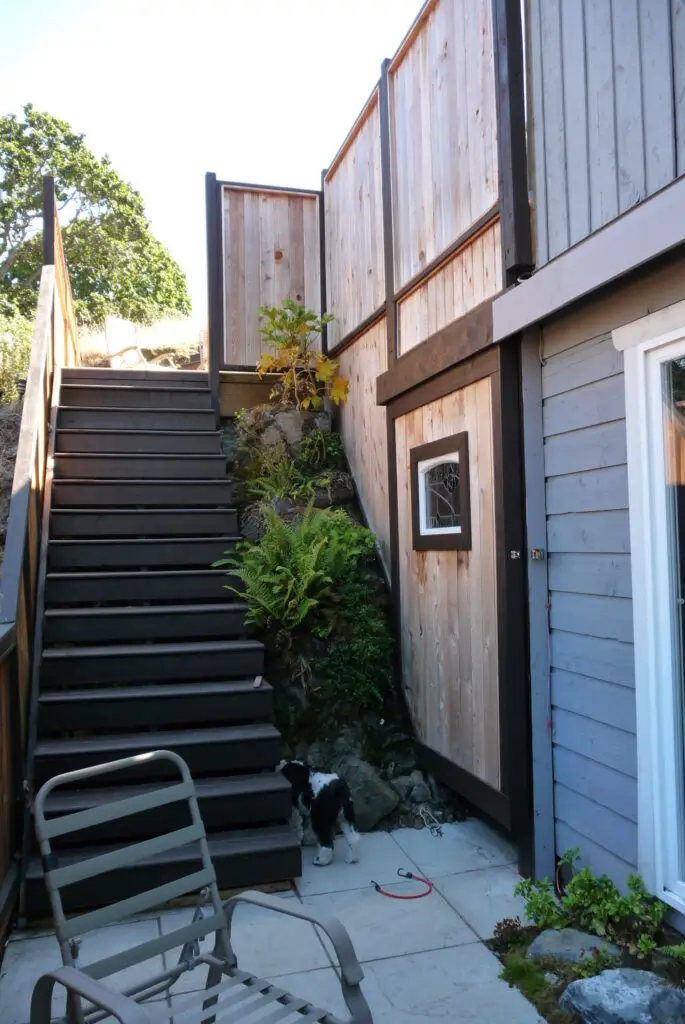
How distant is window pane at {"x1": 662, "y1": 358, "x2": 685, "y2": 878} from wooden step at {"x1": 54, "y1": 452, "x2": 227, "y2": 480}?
3833mm

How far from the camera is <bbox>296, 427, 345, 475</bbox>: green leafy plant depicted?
6305mm

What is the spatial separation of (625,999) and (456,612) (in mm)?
2048

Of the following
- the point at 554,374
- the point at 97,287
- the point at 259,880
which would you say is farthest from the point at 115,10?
the point at 97,287

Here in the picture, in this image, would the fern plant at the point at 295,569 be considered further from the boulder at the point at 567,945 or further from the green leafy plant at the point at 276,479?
the boulder at the point at 567,945

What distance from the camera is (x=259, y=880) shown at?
138 inches

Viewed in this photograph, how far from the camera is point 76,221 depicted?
2458 centimetres

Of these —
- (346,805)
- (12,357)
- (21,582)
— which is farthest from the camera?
(12,357)

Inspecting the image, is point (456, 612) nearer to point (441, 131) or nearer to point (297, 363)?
point (441, 131)

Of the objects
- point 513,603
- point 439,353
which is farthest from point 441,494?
point 513,603

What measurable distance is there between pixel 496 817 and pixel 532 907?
Result: 0.58 m

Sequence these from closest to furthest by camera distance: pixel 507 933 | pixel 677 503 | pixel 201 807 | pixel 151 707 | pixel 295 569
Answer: pixel 677 503 → pixel 507 933 → pixel 201 807 → pixel 151 707 → pixel 295 569

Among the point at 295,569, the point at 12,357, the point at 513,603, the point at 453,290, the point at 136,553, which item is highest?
the point at 12,357

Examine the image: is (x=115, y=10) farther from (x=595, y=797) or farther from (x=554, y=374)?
(x=595, y=797)

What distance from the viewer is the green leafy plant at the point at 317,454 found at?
6.30 metres
